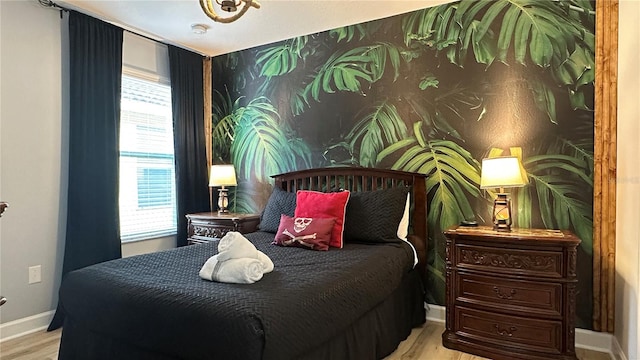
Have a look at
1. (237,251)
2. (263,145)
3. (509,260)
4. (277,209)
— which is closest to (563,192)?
(509,260)

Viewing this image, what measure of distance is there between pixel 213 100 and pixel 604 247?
3750mm

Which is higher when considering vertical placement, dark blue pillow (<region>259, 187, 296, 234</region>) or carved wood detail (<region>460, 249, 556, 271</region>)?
dark blue pillow (<region>259, 187, 296, 234</region>)

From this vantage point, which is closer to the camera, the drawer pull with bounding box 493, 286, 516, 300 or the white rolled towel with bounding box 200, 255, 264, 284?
the white rolled towel with bounding box 200, 255, 264, 284

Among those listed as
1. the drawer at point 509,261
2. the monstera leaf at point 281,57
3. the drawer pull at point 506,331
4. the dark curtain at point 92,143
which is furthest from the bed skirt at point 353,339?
the monstera leaf at point 281,57

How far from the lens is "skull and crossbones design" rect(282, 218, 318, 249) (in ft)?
9.00

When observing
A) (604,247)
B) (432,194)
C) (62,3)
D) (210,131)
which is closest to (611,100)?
(604,247)

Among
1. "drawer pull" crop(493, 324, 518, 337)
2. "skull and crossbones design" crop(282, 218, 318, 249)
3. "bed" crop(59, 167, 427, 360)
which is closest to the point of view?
"bed" crop(59, 167, 427, 360)

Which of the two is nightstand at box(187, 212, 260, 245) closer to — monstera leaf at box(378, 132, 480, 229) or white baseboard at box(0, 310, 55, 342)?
white baseboard at box(0, 310, 55, 342)

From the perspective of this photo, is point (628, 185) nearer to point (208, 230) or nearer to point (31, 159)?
point (208, 230)

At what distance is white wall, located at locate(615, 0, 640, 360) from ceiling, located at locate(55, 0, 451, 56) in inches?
51.2

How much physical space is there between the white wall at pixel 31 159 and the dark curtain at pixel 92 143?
98 millimetres

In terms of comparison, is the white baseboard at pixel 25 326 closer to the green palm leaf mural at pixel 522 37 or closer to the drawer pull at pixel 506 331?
the drawer pull at pixel 506 331

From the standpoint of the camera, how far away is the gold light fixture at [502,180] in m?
2.55

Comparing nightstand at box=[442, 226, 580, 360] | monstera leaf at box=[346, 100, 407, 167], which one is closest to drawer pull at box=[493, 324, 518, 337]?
nightstand at box=[442, 226, 580, 360]
